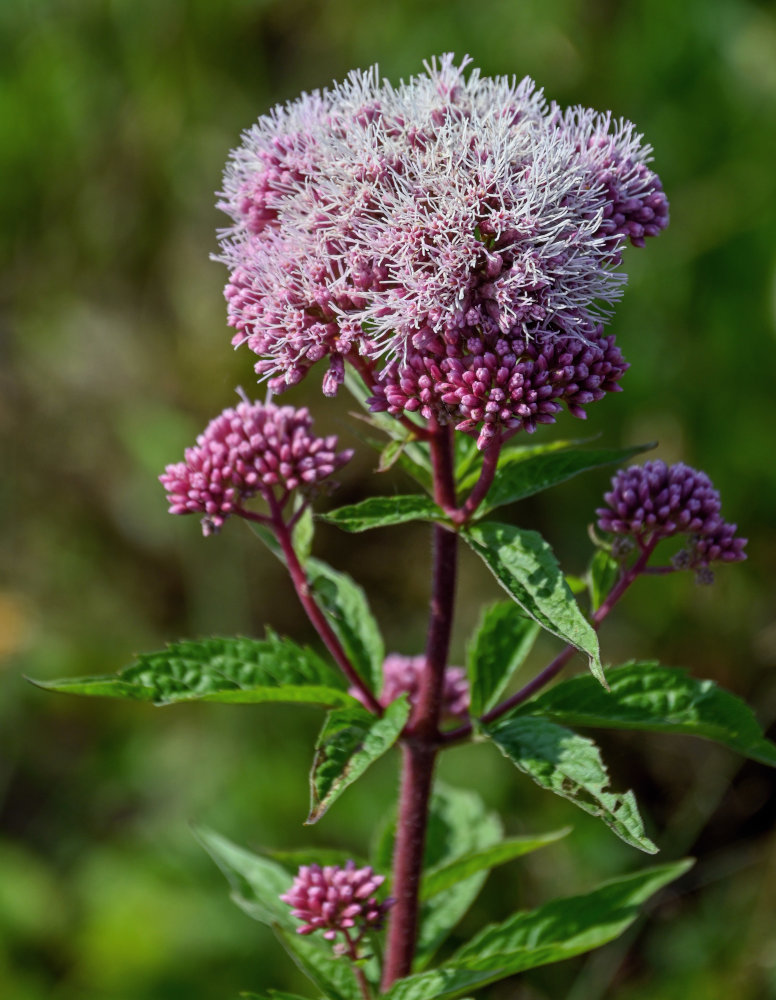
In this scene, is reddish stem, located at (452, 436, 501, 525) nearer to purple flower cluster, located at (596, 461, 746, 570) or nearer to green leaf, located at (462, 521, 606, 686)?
green leaf, located at (462, 521, 606, 686)

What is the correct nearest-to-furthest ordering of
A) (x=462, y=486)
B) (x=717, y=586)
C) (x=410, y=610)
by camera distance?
(x=462, y=486) → (x=717, y=586) → (x=410, y=610)

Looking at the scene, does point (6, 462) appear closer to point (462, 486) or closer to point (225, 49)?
point (225, 49)

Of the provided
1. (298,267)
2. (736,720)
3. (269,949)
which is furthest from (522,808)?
(298,267)

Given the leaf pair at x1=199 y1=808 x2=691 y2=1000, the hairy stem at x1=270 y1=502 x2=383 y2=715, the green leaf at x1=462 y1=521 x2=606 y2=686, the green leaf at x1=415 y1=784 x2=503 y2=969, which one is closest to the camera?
the green leaf at x1=462 y1=521 x2=606 y2=686

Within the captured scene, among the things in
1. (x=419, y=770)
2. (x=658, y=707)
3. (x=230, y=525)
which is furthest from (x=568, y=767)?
(x=230, y=525)

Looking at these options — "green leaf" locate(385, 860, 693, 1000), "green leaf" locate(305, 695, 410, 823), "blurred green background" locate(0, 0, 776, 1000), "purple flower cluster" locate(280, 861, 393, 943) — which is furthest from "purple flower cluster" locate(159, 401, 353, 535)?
"blurred green background" locate(0, 0, 776, 1000)
